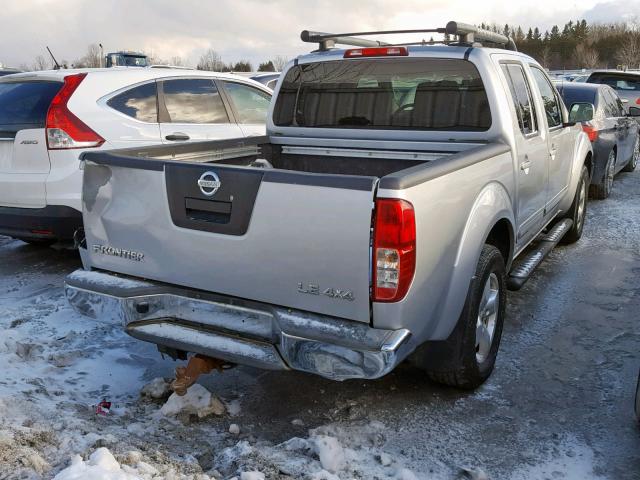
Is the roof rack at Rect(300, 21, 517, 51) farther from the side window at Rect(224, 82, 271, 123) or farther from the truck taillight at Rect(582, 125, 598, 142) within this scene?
the truck taillight at Rect(582, 125, 598, 142)

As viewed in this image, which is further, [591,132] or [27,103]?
[591,132]

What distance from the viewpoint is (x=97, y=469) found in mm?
2494

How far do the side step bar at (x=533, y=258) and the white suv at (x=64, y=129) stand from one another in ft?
11.1

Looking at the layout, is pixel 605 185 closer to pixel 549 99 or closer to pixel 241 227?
pixel 549 99

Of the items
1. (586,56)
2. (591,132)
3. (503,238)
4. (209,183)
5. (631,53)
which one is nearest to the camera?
(209,183)

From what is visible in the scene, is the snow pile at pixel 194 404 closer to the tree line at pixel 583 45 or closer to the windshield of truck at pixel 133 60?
the windshield of truck at pixel 133 60

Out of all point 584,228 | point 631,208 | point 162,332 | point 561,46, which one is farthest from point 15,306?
point 561,46

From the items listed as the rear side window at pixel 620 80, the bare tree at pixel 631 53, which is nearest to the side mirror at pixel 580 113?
the rear side window at pixel 620 80

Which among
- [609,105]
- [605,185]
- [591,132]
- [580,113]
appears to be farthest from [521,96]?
[609,105]

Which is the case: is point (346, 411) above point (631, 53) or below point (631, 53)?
below

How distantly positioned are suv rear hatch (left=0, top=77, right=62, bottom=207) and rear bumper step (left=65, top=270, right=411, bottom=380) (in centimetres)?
222

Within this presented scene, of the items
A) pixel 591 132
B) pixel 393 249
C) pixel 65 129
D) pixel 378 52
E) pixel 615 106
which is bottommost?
pixel 591 132

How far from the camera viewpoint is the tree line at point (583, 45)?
67.2m

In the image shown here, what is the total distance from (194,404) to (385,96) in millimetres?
2576
